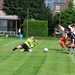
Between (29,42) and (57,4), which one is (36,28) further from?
(57,4)

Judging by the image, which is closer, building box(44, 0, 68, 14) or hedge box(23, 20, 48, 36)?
hedge box(23, 20, 48, 36)

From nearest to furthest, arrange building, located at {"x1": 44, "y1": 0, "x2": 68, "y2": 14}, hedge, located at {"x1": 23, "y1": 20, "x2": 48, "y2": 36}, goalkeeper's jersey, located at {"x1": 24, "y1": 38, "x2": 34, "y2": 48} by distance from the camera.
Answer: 1. goalkeeper's jersey, located at {"x1": 24, "y1": 38, "x2": 34, "y2": 48}
2. hedge, located at {"x1": 23, "y1": 20, "x2": 48, "y2": 36}
3. building, located at {"x1": 44, "y1": 0, "x2": 68, "y2": 14}

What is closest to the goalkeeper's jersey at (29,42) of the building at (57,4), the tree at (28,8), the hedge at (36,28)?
the hedge at (36,28)

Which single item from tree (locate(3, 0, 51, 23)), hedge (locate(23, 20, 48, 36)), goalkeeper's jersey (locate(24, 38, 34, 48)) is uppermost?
tree (locate(3, 0, 51, 23))

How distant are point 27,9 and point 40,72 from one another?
195ft

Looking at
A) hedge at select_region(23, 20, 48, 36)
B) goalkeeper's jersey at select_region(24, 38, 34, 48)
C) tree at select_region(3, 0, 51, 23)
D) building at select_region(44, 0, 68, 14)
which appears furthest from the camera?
building at select_region(44, 0, 68, 14)

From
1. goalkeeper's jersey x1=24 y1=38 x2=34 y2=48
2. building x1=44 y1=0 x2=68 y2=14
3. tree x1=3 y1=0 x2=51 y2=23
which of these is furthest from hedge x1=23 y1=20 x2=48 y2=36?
building x1=44 y1=0 x2=68 y2=14

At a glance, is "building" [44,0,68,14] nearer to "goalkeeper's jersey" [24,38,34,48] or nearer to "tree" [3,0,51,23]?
"tree" [3,0,51,23]

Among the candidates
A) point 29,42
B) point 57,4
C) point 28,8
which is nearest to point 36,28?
point 28,8

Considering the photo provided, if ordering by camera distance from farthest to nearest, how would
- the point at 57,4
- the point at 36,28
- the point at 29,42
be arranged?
the point at 57,4
the point at 36,28
the point at 29,42

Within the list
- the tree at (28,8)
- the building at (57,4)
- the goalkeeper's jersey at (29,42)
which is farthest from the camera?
the building at (57,4)

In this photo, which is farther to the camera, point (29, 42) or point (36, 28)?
point (36, 28)

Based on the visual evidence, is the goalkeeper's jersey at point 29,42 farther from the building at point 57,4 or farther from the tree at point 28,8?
the building at point 57,4

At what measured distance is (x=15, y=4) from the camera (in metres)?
73.5
